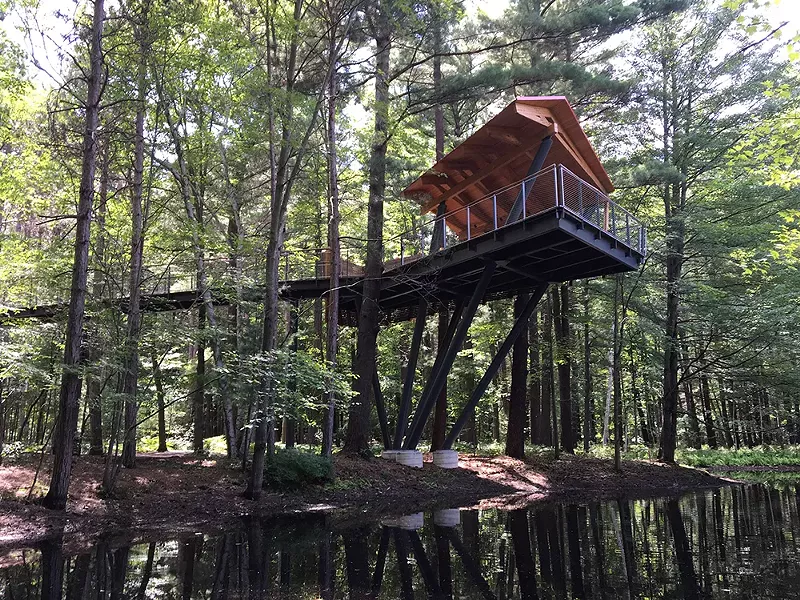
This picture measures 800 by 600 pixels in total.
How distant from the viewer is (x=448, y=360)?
15883 mm

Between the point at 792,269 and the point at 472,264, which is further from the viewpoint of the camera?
→ the point at 792,269

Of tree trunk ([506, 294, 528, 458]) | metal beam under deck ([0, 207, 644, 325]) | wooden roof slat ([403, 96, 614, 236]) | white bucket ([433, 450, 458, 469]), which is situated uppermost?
wooden roof slat ([403, 96, 614, 236])

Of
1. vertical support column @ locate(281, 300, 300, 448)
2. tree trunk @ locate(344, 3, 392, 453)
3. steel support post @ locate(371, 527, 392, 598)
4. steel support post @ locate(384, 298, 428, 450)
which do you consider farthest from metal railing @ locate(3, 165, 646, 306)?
steel support post @ locate(371, 527, 392, 598)

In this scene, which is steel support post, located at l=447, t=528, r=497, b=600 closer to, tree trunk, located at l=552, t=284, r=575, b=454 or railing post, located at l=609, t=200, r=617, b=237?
railing post, located at l=609, t=200, r=617, b=237

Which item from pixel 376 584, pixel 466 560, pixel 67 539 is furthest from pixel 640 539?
pixel 67 539

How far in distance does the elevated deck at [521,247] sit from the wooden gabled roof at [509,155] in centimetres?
82

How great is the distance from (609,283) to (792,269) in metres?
5.73

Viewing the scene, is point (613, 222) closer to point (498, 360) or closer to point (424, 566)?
point (498, 360)

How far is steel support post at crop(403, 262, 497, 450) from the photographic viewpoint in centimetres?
1505

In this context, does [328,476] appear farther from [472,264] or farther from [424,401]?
[472,264]

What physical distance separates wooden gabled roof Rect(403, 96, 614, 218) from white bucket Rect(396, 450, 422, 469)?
768 centimetres

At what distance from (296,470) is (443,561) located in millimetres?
6826

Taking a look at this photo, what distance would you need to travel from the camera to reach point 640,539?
8.17m

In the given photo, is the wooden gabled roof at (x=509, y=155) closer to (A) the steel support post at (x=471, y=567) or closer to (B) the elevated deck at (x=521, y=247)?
(B) the elevated deck at (x=521, y=247)
